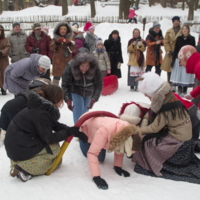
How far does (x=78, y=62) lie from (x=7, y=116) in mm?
1216

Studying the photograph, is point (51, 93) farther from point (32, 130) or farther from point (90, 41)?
point (90, 41)

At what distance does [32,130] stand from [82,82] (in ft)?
4.53

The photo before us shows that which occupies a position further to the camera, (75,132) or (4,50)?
(4,50)

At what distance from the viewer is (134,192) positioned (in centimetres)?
277

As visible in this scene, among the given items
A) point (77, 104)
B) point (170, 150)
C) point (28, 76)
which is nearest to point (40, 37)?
point (28, 76)

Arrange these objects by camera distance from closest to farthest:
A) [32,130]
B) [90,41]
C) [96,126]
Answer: [32,130]
[96,126]
[90,41]

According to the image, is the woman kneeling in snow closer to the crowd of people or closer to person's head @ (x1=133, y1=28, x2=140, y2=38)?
the crowd of people

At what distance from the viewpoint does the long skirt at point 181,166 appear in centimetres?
312

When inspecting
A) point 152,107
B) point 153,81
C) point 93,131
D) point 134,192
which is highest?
point 153,81

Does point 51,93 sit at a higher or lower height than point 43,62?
lower

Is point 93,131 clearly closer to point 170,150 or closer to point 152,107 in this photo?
point 152,107

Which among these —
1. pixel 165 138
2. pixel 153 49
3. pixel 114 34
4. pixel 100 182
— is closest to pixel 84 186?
pixel 100 182

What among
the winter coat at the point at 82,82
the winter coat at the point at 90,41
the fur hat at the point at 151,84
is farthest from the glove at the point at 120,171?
the winter coat at the point at 90,41

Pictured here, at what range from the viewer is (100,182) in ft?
9.24
